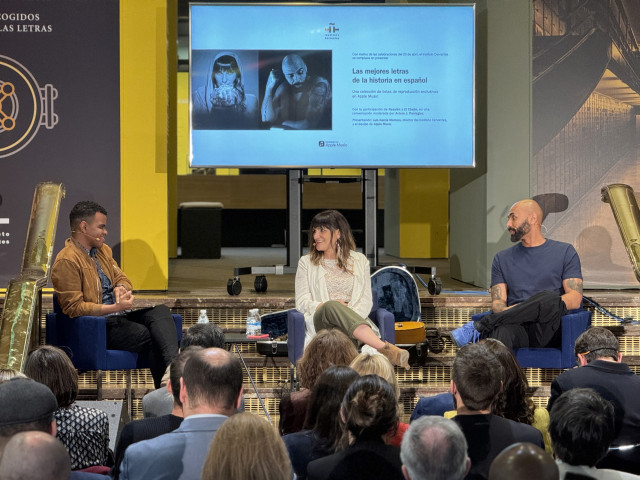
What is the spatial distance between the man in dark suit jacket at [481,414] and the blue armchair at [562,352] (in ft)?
7.39

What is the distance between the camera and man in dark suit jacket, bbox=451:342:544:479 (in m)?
2.76

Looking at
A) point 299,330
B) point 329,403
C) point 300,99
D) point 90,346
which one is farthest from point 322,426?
point 300,99

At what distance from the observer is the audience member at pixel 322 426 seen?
2801mm

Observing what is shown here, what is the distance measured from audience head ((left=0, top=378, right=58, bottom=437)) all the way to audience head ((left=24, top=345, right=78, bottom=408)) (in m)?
0.74

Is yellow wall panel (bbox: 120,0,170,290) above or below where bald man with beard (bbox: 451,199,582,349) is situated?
above

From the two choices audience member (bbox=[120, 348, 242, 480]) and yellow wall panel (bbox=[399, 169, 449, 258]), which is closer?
audience member (bbox=[120, 348, 242, 480])

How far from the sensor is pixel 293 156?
22.9 feet

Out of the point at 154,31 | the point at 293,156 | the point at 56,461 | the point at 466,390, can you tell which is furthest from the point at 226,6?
the point at 56,461

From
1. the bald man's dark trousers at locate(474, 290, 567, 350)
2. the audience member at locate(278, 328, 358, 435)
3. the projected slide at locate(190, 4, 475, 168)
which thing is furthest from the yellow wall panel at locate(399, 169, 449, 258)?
the audience member at locate(278, 328, 358, 435)

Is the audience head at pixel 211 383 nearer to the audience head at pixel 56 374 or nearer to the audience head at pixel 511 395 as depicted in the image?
the audience head at pixel 56 374

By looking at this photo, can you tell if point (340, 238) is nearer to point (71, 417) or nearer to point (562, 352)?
point (562, 352)

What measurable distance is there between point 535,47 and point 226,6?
2.37 metres

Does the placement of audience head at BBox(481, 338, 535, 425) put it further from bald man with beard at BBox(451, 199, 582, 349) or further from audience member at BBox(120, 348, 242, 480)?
bald man with beard at BBox(451, 199, 582, 349)

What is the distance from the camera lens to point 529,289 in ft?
18.2
